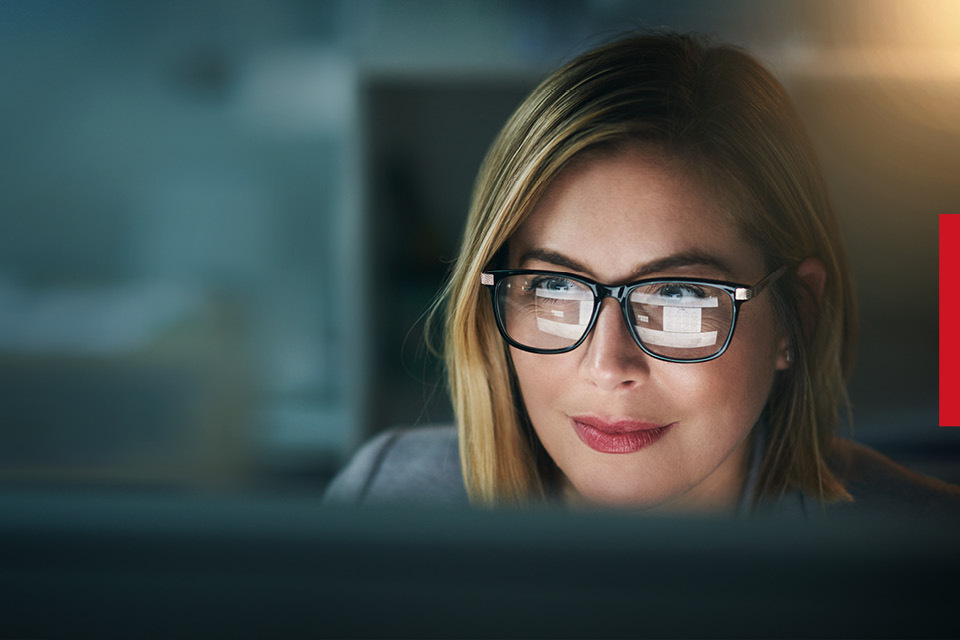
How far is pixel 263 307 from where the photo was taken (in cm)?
102

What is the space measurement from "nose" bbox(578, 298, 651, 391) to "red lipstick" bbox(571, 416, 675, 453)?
0.17 ft

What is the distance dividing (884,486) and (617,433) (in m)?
0.30

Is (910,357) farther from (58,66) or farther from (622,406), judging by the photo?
(58,66)

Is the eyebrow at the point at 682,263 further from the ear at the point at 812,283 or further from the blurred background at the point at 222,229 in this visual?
the blurred background at the point at 222,229

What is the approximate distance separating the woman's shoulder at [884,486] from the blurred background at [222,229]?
0.03m

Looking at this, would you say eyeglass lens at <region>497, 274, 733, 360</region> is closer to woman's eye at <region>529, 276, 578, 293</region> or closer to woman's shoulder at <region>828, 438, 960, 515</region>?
woman's eye at <region>529, 276, 578, 293</region>

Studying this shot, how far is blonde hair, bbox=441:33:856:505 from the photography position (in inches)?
32.5

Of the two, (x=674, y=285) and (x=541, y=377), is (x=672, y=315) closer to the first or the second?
(x=674, y=285)

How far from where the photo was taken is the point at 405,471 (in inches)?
38.3

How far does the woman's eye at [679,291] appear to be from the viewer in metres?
0.81

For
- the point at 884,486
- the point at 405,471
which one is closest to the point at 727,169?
the point at 884,486

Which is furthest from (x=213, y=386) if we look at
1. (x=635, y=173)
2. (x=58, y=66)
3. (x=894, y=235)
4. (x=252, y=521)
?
(x=894, y=235)

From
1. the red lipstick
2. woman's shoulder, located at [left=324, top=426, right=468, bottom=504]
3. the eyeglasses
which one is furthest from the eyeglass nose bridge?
woman's shoulder, located at [left=324, top=426, right=468, bottom=504]

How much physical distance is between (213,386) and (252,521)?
33cm
